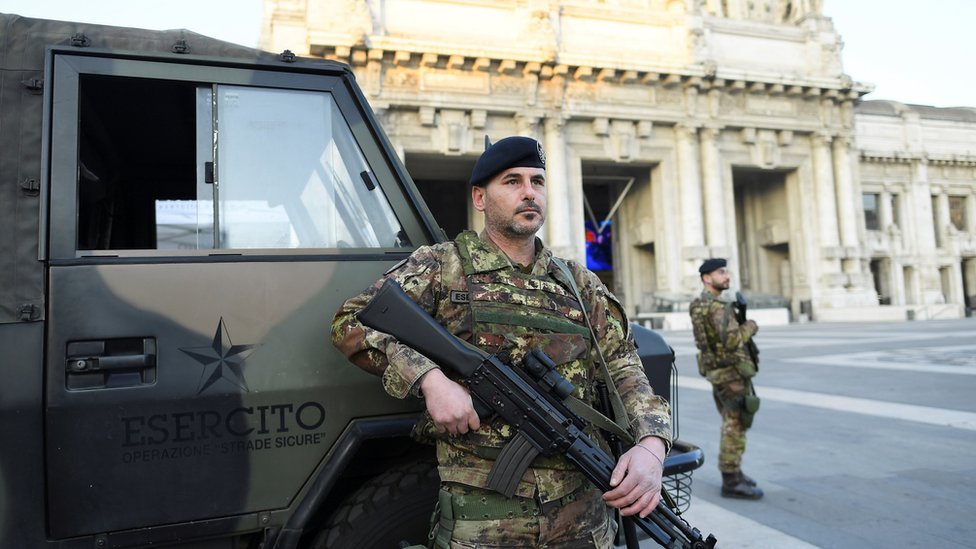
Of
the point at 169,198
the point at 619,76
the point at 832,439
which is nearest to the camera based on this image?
the point at 169,198

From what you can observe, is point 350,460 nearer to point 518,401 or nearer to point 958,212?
point 518,401

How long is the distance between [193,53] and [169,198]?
1.11 metres

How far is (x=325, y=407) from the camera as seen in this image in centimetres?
218

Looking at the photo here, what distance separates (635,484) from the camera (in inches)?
69.9

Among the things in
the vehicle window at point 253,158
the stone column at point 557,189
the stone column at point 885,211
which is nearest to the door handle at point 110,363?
the vehicle window at point 253,158

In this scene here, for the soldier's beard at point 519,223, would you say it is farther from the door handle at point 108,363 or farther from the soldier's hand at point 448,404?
the door handle at point 108,363

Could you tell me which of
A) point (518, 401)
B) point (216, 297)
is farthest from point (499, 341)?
point (216, 297)

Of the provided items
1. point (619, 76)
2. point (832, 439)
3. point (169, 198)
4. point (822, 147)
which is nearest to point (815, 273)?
point (822, 147)

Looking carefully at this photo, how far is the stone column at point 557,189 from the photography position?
25344mm

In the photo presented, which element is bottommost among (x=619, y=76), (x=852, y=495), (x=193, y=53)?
(x=852, y=495)

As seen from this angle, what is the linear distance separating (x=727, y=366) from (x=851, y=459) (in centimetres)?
144

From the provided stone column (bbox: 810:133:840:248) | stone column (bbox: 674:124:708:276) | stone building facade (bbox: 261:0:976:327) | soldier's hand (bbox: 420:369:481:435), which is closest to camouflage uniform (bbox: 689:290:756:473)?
soldier's hand (bbox: 420:369:481:435)

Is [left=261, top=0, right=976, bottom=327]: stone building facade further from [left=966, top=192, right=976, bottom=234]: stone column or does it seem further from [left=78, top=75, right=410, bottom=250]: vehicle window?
[left=78, top=75, right=410, bottom=250]: vehicle window

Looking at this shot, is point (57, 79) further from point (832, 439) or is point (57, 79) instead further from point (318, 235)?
point (832, 439)
